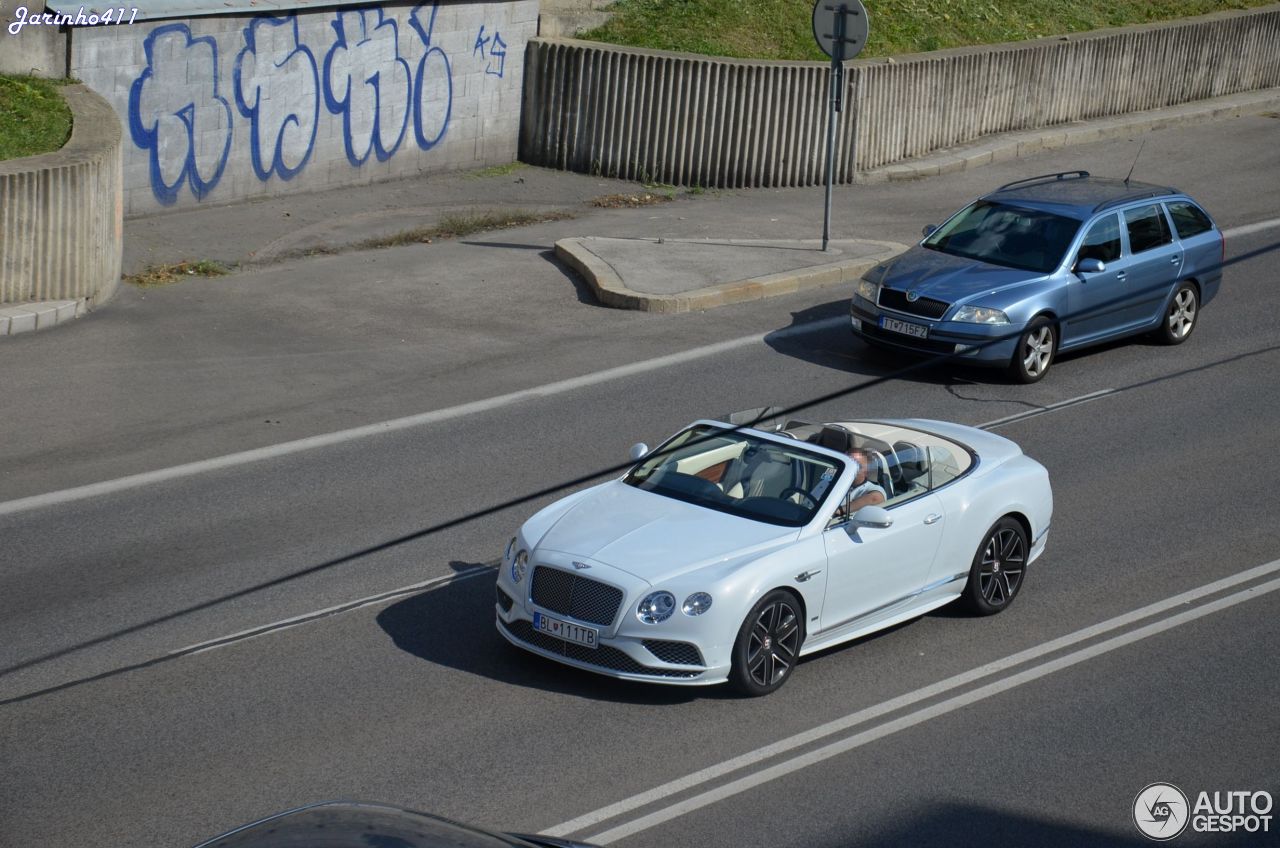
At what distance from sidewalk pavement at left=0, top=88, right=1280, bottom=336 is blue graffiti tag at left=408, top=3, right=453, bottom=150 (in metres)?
0.64

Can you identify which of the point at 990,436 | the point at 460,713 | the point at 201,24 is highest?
the point at 201,24

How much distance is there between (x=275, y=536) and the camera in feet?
35.6

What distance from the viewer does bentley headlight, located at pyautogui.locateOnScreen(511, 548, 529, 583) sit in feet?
29.2

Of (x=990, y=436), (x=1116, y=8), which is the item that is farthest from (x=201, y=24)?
(x=1116, y=8)

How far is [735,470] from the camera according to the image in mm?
9477

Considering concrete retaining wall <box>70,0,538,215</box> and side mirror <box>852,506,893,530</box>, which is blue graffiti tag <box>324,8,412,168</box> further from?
side mirror <box>852,506,893,530</box>

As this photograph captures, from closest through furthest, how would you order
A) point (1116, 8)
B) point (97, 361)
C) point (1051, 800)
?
point (1051, 800) < point (97, 361) < point (1116, 8)

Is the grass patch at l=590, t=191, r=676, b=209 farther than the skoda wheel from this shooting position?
Yes

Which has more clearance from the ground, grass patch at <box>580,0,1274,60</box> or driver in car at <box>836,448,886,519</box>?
grass patch at <box>580,0,1274,60</box>

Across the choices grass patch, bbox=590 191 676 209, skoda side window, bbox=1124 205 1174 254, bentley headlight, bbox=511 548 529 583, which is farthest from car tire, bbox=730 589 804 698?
grass patch, bbox=590 191 676 209

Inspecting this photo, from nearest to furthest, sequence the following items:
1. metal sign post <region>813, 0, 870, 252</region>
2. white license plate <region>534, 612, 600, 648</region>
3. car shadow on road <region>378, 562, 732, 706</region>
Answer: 1. white license plate <region>534, 612, 600, 648</region>
2. car shadow on road <region>378, 562, 732, 706</region>
3. metal sign post <region>813, 0, 870, 252</region>

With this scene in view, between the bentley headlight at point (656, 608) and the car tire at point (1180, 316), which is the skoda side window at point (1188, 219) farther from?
the bentley headlight at point (656, 608)

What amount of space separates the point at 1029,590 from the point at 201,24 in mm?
12571

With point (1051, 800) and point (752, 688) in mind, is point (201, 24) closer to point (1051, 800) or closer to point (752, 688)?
point (752, 688)
